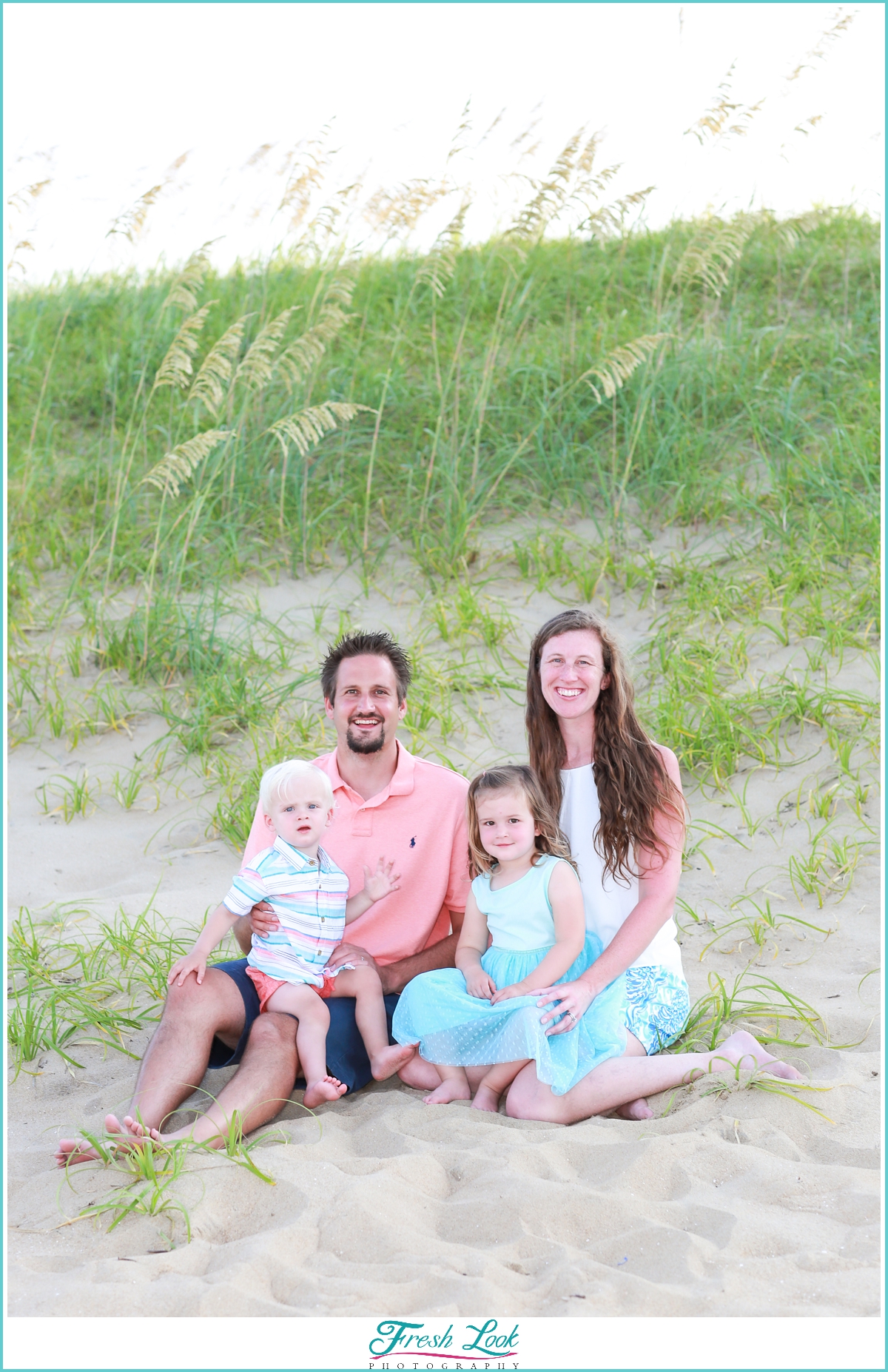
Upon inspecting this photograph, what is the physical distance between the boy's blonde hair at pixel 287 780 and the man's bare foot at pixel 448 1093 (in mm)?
863

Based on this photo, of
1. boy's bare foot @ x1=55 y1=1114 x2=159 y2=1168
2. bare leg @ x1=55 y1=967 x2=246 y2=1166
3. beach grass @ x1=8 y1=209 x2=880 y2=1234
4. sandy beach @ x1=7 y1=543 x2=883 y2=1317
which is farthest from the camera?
beach grass @ x1=8 y1=209 x2=880 y2=1234

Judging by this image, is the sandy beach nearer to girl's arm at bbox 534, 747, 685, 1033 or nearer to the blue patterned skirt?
the blue patterned skirt

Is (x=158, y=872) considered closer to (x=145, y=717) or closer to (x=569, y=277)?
(x=145, y=717)

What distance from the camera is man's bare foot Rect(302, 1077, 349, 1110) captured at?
117 inches

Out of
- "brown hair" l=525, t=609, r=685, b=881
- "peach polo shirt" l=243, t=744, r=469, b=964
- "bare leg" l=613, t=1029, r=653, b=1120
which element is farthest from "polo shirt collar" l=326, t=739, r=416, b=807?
"bare leg" l=613, t=1029, r=653, b=1120

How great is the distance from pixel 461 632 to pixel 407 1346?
4.07 meters

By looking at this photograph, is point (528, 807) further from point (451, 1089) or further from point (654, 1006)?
point (451, 1089)

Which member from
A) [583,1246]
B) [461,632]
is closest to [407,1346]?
[583,1246]

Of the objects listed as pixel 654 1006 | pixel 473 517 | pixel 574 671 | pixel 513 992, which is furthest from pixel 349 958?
pixel 473 517

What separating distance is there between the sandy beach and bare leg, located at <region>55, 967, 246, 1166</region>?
0.18 meters

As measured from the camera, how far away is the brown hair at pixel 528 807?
314cm

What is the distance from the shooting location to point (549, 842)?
321 centimetres

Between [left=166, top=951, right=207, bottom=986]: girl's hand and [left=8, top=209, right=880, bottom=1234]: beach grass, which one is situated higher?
[left=8, top=209, right=880, bottom=1234]: beach grass

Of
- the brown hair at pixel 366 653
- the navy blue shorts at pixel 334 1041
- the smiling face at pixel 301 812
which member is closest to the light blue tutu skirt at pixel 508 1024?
the navy blue shorts at pixel 334 1041
